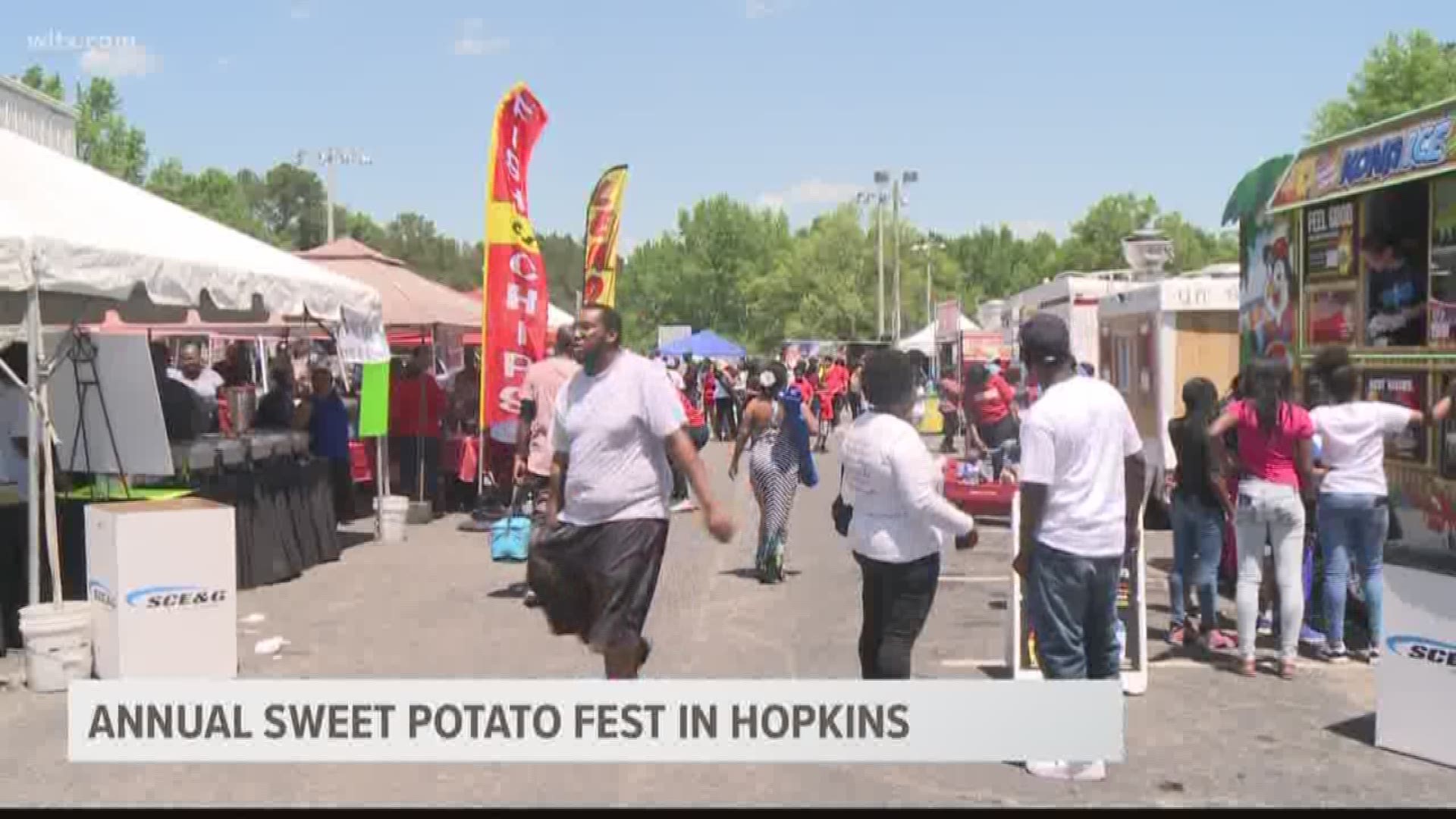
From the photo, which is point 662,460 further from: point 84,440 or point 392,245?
point 392,245

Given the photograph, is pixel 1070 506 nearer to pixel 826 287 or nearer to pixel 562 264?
pixel 826 287

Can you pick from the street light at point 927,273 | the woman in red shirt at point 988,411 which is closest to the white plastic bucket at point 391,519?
the woman in red shirt at point 988,411

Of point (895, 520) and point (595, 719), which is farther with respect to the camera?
point (895, 520)

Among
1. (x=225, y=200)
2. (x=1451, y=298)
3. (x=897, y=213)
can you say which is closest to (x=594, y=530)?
(x=1451, y=298)

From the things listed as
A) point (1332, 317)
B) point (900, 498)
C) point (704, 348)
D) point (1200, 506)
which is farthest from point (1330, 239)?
point (704, 348)

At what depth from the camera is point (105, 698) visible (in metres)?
5.03

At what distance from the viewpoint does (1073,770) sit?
5.67 metres

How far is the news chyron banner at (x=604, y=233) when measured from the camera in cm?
1623

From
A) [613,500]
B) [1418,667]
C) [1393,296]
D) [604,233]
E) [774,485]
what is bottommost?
[1418,667]

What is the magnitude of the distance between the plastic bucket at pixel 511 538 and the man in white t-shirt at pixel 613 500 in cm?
441

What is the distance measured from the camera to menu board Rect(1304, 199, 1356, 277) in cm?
853

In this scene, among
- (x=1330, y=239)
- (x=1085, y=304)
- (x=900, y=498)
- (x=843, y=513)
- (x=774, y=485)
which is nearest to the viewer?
(x=900, y=498)

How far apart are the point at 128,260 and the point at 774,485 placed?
477 cm

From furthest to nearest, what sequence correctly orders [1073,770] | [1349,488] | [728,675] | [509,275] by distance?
[509,275] → [728,675] → [1349,488] → [1073,770]
